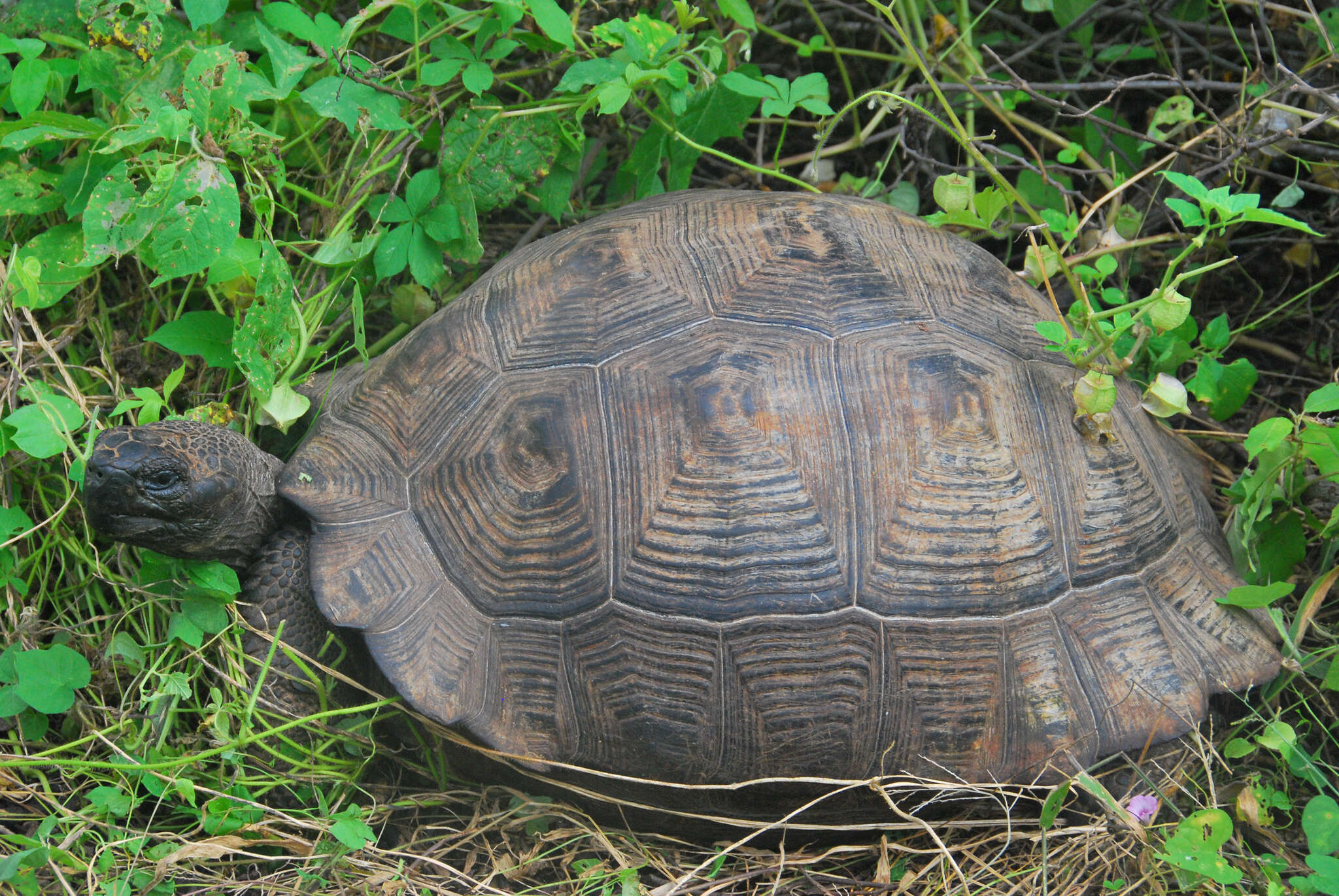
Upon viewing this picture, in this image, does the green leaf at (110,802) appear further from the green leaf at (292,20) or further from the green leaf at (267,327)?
the green leaf at (292,20)

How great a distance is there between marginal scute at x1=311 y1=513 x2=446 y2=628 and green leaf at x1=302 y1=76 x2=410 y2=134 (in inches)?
40.4

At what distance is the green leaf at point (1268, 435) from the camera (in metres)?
2.40

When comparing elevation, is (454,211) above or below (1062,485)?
above

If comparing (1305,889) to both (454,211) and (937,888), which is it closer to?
(937,888)

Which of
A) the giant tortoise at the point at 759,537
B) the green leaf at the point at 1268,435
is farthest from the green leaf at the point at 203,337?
the green leaf at the point at 1268,435

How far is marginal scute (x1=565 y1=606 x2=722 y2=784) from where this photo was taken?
7.41ft

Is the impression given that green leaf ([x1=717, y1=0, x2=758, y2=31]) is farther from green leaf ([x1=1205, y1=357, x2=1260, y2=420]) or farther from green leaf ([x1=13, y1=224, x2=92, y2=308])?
green leaf ([x1=13, y1=224, x2=92, y2=308])

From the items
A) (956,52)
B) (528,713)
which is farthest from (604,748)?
(956,52)

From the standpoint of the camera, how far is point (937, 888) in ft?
7.72

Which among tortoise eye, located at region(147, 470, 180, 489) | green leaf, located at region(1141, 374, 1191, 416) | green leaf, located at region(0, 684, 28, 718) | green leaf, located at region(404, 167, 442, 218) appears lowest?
green leaf, located at region(0, 684, 28, 718)

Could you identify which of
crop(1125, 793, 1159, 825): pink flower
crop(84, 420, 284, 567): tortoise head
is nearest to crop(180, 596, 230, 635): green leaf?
crop(84, 420, 284, 567): tortoise head

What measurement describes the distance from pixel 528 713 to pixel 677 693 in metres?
0.36

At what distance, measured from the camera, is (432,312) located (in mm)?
3025

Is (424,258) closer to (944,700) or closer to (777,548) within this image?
(777,548)
